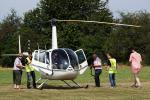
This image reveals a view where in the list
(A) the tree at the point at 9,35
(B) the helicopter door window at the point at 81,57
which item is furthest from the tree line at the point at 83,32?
(B) the helicopter door window at the point at 81,57

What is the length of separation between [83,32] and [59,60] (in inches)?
2315

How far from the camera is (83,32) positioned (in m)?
83.1

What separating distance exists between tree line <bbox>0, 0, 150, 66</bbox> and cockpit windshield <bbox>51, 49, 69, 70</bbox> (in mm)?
45926

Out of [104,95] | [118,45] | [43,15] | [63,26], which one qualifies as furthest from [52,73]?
[43,15]

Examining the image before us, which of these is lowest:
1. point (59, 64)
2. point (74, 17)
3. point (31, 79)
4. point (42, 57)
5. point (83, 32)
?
point (31, 79)

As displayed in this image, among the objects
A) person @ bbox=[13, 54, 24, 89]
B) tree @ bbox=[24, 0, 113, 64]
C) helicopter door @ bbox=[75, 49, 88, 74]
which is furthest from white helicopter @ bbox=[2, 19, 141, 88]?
tree @ bbox=[24, 0, 113, 64]

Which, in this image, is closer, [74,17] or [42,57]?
[42,57]

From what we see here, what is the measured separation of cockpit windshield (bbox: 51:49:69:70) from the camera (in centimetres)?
2434

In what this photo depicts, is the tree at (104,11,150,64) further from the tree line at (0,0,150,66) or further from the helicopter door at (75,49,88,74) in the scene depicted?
the helicopter door at (75,49,88,74)

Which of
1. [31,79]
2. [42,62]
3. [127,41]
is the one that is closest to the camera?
[42,62]

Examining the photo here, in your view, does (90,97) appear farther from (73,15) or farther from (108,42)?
(73,15)

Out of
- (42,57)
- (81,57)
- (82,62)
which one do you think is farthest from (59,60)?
(81,57)

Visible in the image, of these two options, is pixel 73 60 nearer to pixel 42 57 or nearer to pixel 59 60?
pixel 59 60

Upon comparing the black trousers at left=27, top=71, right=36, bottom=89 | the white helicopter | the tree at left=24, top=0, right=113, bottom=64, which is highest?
the tree at left=24, top=0, right=113, bottom=64
